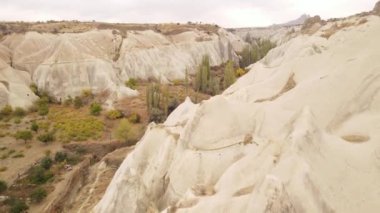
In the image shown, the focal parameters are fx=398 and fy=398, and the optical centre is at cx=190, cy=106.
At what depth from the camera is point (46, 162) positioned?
3681cm

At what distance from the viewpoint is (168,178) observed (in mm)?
19188

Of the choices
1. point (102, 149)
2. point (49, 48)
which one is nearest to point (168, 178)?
point (102, 149)

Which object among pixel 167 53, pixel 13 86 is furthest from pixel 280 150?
pixel 167 53

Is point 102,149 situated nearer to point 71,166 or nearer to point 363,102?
point 71,166

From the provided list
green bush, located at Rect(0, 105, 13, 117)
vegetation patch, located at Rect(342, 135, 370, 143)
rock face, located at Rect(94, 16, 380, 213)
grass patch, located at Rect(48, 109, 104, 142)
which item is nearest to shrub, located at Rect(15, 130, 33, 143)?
grass patch, located at Rect(48, 109, 104, 142)

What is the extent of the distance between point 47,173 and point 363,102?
27.1m

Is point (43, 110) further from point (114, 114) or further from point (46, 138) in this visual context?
point (46, 138)

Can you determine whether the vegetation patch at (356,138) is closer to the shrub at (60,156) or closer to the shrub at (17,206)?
the shrub at (17,206)

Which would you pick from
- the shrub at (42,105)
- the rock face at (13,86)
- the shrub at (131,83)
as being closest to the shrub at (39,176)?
the shrub at (42,105)

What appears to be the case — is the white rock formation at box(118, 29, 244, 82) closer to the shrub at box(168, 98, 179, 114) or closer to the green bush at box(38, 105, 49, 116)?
the green bush at box(38, 105, 49, 116)

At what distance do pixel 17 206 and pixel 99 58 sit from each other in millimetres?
42271

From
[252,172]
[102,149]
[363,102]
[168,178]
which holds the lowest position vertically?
[102,149]

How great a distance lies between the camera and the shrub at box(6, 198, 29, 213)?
93.5ft

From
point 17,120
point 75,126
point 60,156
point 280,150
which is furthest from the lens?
point 17,120
